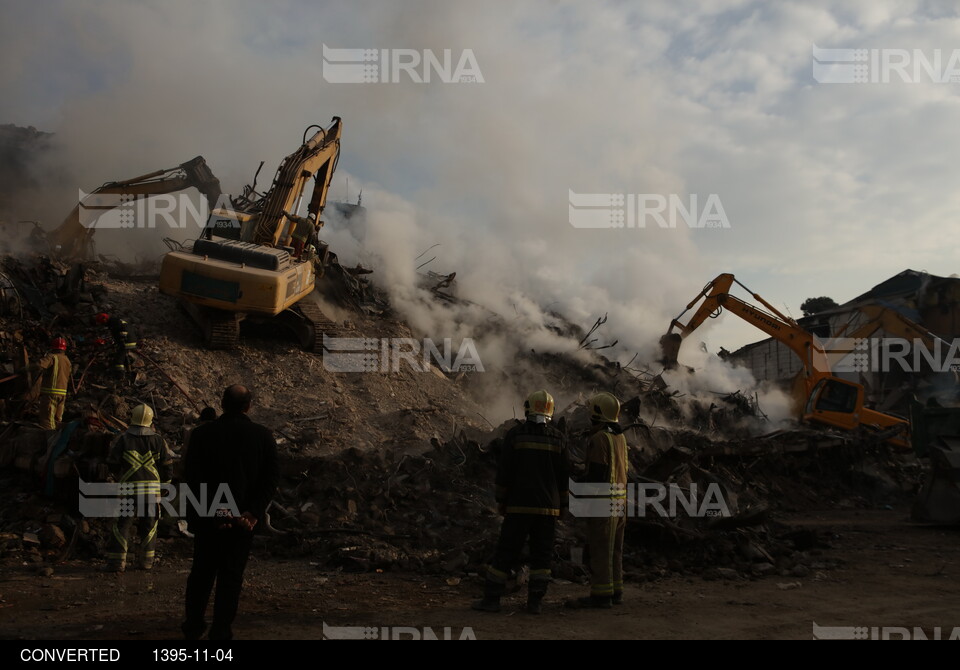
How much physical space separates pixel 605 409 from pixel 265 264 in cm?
864

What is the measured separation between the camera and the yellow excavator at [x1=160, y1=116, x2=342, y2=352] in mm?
12422

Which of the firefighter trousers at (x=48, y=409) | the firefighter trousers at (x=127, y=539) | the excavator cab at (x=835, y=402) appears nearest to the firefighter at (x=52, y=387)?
the firefighter trousers at (x=48, y=409)

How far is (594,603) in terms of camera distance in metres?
5.60

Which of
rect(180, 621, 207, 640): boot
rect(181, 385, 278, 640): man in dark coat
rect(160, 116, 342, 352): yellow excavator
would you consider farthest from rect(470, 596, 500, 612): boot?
rect(160, 116, 342, 352): yellow excavator

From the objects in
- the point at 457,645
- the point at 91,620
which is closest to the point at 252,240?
the point at 91,620

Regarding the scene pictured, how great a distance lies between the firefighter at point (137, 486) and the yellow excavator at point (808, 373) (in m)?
13.2

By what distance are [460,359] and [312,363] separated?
4044 millimetres

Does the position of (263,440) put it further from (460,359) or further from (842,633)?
(460,359)

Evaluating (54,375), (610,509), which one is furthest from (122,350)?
(610,509)

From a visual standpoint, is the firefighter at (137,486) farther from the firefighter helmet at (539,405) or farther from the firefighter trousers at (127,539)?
the firefighter helmet at (539,405)

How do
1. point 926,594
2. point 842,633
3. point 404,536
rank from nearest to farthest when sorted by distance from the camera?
point 842,633, point 926,594, point 404,536

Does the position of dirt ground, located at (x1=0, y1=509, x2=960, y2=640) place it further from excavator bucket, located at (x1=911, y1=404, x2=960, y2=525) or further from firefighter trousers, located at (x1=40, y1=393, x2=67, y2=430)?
firefighter trousers, located at (x1=40, y1=393, x2=67, y2=430)

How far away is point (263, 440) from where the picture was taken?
4379mm

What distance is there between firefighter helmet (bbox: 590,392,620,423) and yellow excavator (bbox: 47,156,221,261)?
15220mm
